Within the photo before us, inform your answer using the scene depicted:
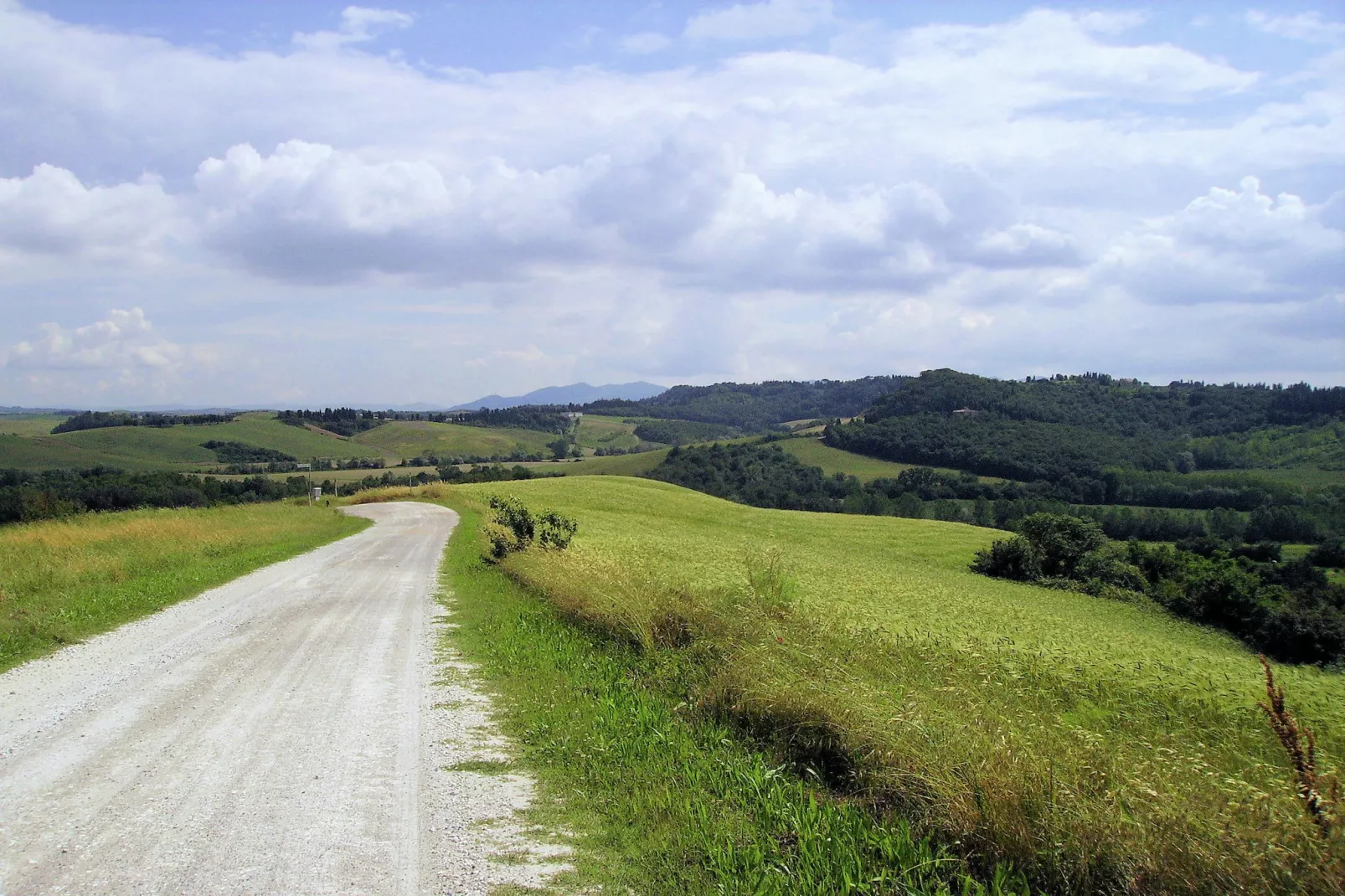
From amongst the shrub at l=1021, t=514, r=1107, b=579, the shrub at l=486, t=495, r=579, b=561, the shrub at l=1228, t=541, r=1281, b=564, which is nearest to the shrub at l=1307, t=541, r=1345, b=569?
the shrub at l=1228, t=541, r=1281, b=564

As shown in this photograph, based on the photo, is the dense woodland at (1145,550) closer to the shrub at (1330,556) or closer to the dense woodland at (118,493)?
the shrub at (1330,556)

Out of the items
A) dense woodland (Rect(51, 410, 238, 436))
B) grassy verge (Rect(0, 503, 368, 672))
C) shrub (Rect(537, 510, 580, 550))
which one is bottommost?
grassy verge (Rect(0, 503, 368, 672))

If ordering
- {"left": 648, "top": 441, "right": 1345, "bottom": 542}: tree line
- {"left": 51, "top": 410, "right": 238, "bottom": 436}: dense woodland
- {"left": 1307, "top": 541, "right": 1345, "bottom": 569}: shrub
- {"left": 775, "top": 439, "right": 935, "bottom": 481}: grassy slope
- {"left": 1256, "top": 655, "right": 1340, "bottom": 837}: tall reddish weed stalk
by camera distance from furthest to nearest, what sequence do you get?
{"left": 51, "top": 410, "right": 238, "bottom": 436}: dense woodland
{"left": 775, "top": 439, "right": 935, "bottom": 481}: grassy slope
{"left": 648, "top": 441, "right": 1345, "bottom": 542}: tree line
{"left": 1307, "top": 541, "right": 1345, "bottom": 569}: shrub
{"left": 1256, "top": 655, "right": 1340, "bottom": 837}: tall reddish weed stalk

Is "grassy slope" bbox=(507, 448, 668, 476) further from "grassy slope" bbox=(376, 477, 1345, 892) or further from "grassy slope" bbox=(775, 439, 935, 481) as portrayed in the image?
"grassy slope" bbox=(376, 477, 1345, 892)

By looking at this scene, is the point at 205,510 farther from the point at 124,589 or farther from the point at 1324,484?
the point at 1324,484

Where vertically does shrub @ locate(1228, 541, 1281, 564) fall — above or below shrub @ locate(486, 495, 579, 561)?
below

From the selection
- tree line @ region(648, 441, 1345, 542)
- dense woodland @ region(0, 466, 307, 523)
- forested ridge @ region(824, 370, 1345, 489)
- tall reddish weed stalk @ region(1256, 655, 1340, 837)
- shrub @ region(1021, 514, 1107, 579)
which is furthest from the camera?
forested ridge @ region(824, 370, 1345, 489)

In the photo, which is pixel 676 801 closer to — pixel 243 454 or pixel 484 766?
pixel 484 766

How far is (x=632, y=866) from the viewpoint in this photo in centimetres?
550

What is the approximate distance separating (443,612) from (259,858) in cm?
1130

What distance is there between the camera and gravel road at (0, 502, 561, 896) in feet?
17.0

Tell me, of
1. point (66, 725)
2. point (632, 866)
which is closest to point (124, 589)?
point (66, 725)

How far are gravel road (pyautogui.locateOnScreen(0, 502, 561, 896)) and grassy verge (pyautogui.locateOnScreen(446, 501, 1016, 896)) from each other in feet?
1.69

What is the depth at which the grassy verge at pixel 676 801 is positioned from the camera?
5246 millimetres
